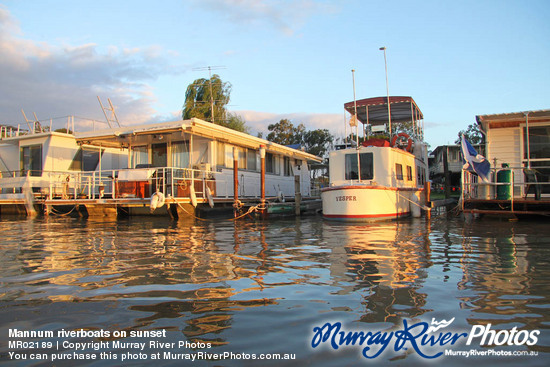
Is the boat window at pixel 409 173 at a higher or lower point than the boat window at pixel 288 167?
lower

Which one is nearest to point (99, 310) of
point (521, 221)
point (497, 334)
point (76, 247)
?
point (497, 334)

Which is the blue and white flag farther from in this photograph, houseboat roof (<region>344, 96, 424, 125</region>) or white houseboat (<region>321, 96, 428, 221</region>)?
houseboat roof (<region>344, 96, 424, 125</region>)

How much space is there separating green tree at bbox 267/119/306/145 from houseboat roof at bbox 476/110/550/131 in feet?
112

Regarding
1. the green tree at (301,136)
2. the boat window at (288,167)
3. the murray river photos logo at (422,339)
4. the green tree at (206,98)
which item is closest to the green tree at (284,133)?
the green tree at (301,136)

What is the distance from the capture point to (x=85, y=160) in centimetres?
2323

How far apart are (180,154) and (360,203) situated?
885 centimetres

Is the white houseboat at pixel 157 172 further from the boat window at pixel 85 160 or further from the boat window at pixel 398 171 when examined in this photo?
the boat window at pixel 398 171

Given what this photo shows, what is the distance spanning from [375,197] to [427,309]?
1013 centimetres

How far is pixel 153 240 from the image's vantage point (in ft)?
30.8

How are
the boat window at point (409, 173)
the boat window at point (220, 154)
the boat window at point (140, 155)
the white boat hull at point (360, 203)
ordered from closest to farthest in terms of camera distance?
1. the white boat hull at point (360, 203)
2. the boat window at point (409, 173)
3. the boat window at point (220, 154)
4. the boat window at point (140, 155)

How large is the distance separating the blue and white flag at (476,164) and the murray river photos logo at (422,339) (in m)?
10.7

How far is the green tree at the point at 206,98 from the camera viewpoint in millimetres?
37250

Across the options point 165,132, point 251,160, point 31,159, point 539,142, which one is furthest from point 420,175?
point 31,159

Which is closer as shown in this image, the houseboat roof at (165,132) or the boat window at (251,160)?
the houseboat roof at (165,132)
